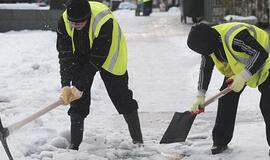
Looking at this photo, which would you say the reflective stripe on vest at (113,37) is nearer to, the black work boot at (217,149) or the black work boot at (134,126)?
the black work boot at (134,126)

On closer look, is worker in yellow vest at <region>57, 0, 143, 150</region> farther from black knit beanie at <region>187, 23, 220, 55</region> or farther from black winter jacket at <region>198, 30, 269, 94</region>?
black winter jacket at <region>198, 30, 269, 94</region>

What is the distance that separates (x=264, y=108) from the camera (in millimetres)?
4195

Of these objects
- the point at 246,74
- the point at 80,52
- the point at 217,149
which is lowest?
the point at 217,149

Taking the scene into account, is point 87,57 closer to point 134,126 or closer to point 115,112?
point 134,126

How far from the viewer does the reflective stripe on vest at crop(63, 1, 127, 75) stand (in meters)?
4.11

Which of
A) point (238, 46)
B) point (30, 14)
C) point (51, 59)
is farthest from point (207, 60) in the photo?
point (30, 14)

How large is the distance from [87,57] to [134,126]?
2.68 ft

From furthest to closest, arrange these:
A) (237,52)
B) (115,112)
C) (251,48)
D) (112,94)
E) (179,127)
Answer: (115,112) → (179,127) → (112,94) → (237,52) → (251,48)

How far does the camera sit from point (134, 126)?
4.71 metres

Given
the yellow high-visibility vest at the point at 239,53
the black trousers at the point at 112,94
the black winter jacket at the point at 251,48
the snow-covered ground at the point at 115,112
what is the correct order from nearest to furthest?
the black winter jacket at the point at 251,48
the yellow high-visibility vest at the point at 239,53
the black trousers at the point at 112,94
the snow-covered ground at the point at 115,112

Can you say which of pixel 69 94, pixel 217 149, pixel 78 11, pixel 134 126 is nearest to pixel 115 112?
pixel 134 126

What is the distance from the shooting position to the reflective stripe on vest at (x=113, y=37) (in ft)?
13.5

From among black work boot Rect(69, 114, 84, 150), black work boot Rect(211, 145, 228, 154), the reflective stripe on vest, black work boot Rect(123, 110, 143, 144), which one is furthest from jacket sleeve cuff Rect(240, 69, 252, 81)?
black work boot Rect(69, 114, 84, 150)

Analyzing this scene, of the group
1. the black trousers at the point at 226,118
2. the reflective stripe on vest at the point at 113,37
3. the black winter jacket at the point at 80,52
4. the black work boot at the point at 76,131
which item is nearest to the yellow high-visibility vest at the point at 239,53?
the black trousers at the point at 226,118
